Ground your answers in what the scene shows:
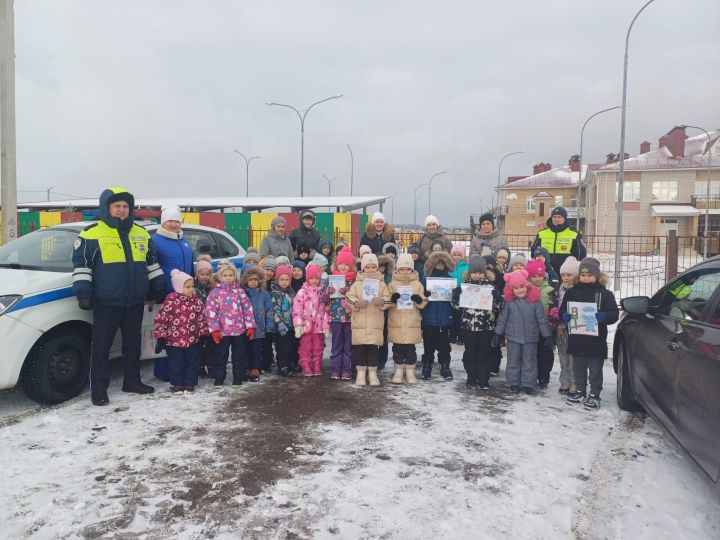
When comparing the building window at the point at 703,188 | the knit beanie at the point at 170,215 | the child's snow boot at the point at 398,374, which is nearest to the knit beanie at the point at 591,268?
the child's snow boot at the point at 398,374

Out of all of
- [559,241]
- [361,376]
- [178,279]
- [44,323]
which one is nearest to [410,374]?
[361,376]

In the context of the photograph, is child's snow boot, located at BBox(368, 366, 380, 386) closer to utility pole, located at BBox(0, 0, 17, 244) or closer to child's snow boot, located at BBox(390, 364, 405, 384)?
child's snow boot, located at BBox(390, 364, 405, 384)

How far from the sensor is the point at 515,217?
6094 centimetres

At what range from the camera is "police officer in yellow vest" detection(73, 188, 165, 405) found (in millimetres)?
4906

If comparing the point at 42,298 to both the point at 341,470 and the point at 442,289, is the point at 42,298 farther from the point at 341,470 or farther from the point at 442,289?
the point at 442,289

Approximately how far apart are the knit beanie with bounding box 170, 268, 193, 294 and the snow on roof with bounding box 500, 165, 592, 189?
60.0 metres

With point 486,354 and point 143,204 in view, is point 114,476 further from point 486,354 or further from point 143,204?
point 143,204

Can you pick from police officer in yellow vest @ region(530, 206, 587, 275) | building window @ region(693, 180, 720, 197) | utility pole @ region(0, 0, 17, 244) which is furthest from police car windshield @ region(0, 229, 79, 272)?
building window @ region(693, 180, 720, 197)

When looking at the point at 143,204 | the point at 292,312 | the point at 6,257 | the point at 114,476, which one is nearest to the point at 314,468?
the point at 114,476

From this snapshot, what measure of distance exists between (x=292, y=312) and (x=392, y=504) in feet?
10.4

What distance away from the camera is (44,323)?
478cm

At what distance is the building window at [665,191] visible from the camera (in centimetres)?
4140

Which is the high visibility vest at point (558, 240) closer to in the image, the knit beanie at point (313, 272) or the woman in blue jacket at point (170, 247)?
the knit beanie at point (313, 272)

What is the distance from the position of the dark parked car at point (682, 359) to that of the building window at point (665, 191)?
42.6 meters
